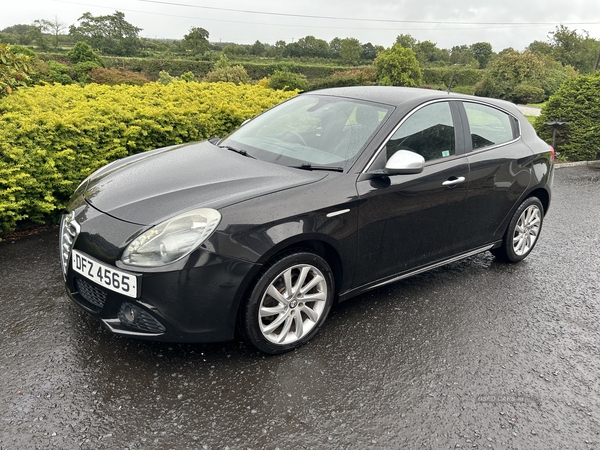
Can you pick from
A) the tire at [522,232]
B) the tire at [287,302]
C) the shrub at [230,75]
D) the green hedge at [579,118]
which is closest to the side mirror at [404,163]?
the tire at [287,302]

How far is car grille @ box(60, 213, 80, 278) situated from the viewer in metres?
2.87

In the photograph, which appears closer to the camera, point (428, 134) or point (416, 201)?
point (416, 201)

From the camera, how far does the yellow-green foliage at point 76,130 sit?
14.2 ft

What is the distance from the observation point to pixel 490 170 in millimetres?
3994

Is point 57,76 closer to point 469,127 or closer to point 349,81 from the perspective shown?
point 349,81

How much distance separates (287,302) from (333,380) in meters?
0.54

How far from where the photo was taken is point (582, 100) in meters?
10.9

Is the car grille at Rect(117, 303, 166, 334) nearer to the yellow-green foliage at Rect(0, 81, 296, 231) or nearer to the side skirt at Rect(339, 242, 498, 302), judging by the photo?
the side skirt at Rect(339, 242, 498, 302)

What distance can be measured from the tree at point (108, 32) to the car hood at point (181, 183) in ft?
231

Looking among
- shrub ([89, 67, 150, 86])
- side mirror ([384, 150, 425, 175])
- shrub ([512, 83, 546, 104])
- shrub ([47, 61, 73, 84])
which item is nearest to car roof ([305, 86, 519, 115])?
side mirror ([384, 150, 425, 175])

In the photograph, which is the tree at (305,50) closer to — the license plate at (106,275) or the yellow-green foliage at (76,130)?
the yellow-green foliage at (76,130)

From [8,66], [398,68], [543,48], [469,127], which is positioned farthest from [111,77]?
[543,48]

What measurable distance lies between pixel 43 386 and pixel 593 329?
3.80 metres

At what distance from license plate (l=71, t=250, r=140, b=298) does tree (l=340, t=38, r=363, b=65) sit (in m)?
76.9
